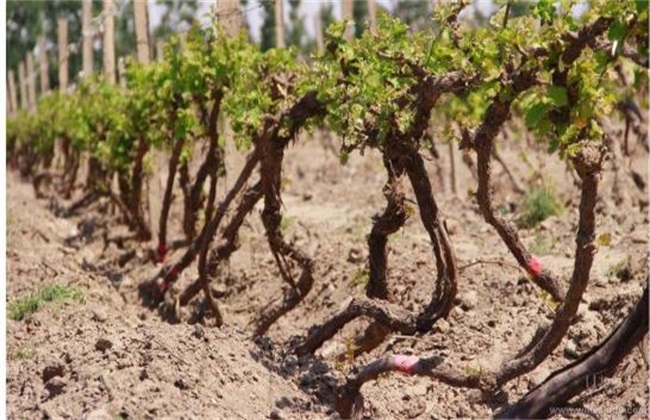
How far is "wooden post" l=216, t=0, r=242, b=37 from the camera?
9.88m

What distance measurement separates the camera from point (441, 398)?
592 cm

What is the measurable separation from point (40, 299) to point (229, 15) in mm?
3273

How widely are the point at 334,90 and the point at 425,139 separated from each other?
581 millimetres

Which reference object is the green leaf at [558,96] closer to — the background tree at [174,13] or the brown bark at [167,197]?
the brown bark at [167,197]

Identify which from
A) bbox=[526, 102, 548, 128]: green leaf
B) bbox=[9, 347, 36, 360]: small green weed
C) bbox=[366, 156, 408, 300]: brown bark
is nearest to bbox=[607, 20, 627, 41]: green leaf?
bbox=[526, 102, 548, 128]: green leaf

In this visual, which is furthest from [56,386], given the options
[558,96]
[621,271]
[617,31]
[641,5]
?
[621,271]

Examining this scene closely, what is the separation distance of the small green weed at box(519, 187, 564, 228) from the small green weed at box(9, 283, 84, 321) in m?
5.03

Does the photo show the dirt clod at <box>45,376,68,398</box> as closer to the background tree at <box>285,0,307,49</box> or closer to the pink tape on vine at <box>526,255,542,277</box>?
the pink tape on vine at <box>526,255,542,277</box>

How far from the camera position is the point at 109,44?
15.7 metres

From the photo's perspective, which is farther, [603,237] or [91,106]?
[91,106]

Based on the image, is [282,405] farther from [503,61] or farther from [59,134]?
[59,134]

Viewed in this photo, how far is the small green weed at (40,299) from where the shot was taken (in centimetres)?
770

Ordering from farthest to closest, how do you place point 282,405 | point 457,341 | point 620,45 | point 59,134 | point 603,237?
point 59,134 < point 457,341 < point 282,405 < point 603,237 < point 620,45

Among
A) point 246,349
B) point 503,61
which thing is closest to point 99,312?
point 246,349
